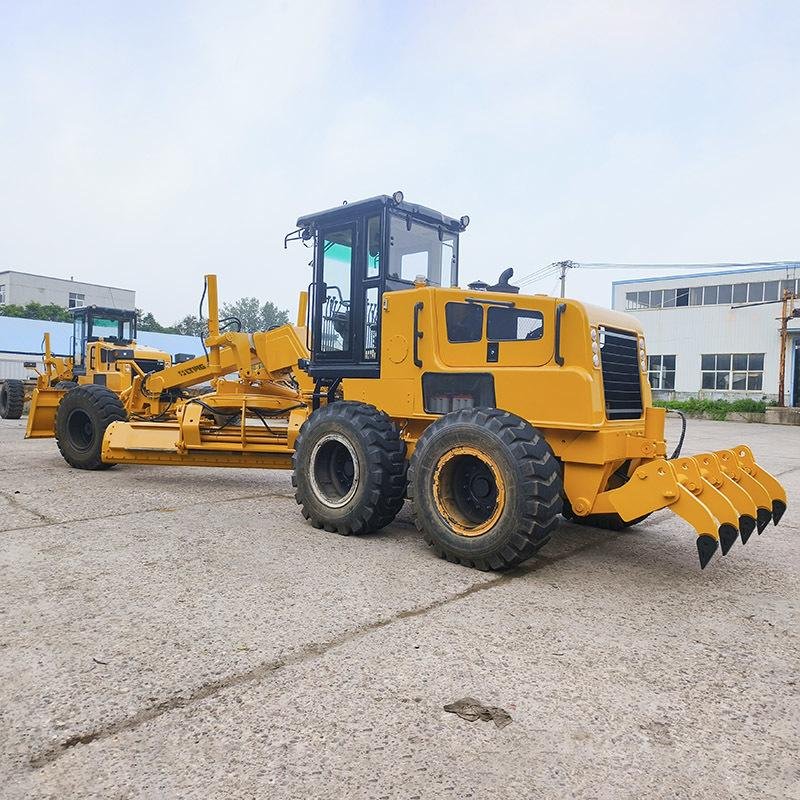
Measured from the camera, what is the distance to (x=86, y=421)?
8.80 metres

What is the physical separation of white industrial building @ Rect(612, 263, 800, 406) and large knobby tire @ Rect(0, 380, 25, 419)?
2729 cm

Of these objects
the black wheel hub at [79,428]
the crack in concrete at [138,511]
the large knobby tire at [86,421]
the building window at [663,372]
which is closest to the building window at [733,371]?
the building window at [663,372]

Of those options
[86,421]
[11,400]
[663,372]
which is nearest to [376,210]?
[86,421]

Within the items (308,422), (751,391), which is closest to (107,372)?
(308,422)

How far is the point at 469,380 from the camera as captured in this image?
16.7 feet

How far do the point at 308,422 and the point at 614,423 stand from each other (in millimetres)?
2536

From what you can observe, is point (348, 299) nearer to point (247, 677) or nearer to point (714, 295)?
point (247, 677)

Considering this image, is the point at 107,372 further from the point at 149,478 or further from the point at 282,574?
the point at 282,574

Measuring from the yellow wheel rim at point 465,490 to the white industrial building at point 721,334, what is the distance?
3004 centimetres

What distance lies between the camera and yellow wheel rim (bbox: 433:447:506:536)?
466 centimetres

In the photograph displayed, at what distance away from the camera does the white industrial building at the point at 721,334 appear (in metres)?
31.2

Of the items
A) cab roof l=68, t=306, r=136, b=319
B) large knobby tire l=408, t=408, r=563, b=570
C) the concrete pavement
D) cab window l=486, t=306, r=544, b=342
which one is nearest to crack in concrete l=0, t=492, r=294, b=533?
the concrete pavement

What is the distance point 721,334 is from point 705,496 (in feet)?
106

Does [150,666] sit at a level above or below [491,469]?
below
